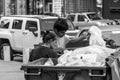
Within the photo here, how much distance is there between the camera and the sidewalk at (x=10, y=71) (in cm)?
1282

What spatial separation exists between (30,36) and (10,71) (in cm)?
263

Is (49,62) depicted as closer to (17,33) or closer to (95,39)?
(95,39)

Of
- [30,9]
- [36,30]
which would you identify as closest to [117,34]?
[36,30]

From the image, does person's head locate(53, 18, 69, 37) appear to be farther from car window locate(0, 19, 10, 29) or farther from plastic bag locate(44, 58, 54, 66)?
car window locate(0, 19, 10, 29)

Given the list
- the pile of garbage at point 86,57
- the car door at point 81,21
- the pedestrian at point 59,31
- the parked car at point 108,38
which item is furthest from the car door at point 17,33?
the car door at point 81,21

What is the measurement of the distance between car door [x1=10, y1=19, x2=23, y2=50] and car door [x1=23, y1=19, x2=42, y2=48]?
0.28 m

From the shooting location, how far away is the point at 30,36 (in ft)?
54.4

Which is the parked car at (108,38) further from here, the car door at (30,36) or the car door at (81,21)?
the car door at (81,21)

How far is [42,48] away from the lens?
22.9 ft

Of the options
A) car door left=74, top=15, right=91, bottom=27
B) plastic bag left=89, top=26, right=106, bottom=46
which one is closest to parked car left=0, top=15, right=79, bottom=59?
plastic bag left=89, top=26, right=106, bottom=46

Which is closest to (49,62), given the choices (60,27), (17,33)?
(60,27)

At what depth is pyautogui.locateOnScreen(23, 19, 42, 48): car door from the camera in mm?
16328

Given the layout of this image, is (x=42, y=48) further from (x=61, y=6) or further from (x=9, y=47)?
(x=61, y=6)

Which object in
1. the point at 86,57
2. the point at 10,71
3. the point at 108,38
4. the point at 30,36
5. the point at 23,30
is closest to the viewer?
the point at 86,57
